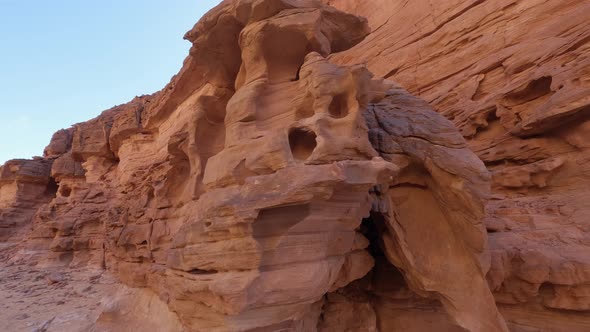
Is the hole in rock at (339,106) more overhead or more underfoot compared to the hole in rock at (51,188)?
more underfoot

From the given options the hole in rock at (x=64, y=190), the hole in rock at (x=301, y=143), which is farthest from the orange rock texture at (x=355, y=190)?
the hole in rock at (x=64, y=190)

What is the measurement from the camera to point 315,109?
3.67m

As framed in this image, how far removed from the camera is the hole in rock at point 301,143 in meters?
3.76

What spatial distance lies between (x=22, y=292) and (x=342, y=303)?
10198 millimetres

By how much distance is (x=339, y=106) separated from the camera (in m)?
3.89

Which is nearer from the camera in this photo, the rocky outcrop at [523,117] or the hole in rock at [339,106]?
the hole in rock at [339,106]

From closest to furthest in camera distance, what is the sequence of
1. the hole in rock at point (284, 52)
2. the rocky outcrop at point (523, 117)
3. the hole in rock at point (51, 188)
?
the hole in rock at point (284, 52), the rocky outcrop at point (523, 117), the hole in rock at point (51, 188)

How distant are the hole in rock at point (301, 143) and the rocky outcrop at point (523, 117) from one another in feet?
12.7

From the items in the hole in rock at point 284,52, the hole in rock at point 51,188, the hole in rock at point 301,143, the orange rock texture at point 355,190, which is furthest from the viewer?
the hole in rock at point 51,188

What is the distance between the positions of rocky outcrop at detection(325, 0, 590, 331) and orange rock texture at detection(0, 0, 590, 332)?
0.04 m

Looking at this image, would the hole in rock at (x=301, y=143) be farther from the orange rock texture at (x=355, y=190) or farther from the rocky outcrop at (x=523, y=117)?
the rocky outcrop at (x=523, y=117)

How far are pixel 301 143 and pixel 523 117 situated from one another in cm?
726

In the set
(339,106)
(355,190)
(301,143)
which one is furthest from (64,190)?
(355,190)

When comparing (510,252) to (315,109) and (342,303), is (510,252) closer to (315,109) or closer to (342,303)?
(342,303)
